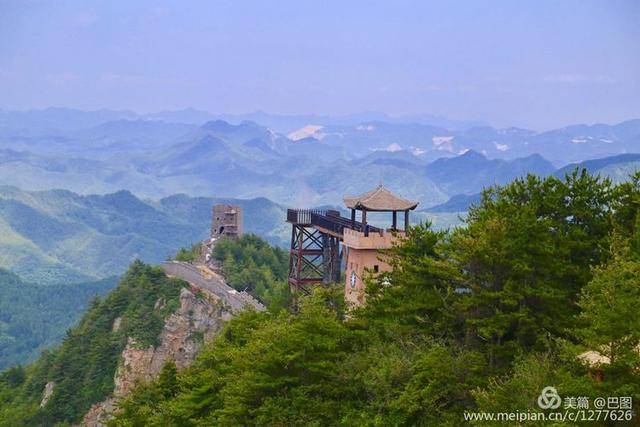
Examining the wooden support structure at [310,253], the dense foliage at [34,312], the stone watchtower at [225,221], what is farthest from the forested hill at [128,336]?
the dense foliage at [34,312]

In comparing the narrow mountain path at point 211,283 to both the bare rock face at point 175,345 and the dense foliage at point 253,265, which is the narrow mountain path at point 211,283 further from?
the dense foliage at point 253,265

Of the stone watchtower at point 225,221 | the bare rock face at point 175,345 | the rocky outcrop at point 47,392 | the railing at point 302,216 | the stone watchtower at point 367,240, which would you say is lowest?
the rocky outcrop at point 47,392

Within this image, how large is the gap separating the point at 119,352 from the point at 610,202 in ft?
122

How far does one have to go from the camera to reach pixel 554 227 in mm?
27344

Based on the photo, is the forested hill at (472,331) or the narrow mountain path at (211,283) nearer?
the forested hill at (472,331)

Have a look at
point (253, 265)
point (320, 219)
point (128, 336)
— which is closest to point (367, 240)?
point (320, 219)

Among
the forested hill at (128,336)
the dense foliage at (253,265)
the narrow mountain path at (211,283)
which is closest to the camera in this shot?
the narrow mountain path at (211,283)

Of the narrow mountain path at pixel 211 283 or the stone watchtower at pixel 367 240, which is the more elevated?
the stone watchtower at pixel 367 240

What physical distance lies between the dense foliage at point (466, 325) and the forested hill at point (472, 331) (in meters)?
0.04

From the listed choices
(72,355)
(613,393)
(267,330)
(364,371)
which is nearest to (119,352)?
(72,355)

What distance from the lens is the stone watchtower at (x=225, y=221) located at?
252 ft

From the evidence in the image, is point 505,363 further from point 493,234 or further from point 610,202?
point 610,202

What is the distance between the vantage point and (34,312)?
14462 cm

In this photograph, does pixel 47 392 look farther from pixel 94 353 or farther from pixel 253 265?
pixel 253 265
